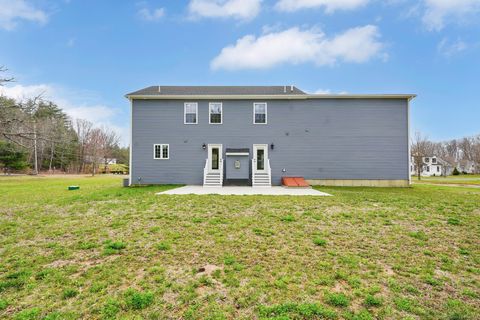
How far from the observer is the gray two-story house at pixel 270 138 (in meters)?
15.2

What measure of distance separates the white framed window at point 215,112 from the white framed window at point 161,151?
349 centimetres

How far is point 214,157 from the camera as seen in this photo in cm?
1570

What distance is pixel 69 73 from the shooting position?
22453mm

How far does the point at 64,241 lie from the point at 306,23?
20.2 metres

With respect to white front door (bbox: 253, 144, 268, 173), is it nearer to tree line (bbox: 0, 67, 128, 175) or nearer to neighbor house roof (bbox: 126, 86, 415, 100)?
neighbor house roof (bbox: 126, 86, 415, 100)

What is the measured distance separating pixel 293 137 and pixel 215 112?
18.2 ft

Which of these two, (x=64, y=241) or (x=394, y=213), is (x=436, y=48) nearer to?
(x=394, y=213)

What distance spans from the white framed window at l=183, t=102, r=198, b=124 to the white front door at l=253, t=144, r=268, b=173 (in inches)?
179

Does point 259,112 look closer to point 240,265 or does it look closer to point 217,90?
point 217,90

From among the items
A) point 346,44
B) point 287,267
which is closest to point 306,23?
point 346,44

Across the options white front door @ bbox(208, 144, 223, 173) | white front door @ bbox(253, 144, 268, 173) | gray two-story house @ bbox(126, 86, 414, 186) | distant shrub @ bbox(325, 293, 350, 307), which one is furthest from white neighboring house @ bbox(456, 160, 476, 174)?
distant shrub @ bbox(325, 293, 350, 307)

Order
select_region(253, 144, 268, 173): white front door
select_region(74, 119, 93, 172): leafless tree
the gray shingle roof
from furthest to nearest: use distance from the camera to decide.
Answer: select_region(74, 119, 93, 172): leafless tree
the gray shingle roof
select_region(253, 144, 268, 173): white front door

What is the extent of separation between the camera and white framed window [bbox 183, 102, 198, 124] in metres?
15.6

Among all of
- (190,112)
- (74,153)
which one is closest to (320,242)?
(190,112)
